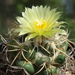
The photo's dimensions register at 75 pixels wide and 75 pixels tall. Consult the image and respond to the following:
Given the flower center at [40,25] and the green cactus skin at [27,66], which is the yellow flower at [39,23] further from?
the green cactus skin at [27,66]

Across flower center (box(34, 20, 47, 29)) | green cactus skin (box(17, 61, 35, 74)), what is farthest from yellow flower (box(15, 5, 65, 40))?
green cactus skin (box(17, 61, 35, 74))

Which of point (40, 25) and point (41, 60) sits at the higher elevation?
point (40, 25)

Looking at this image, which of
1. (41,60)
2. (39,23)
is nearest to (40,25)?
(39,23)

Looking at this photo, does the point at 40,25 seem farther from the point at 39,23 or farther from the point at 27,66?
the point at 27,66

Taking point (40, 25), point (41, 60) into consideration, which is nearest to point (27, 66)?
point (41, 60)

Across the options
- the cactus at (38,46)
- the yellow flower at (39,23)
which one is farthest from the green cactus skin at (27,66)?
the yellow flower at (39,23)

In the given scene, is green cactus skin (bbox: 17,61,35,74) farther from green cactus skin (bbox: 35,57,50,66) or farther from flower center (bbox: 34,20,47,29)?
flower center (bbox: 34,20,47,29)

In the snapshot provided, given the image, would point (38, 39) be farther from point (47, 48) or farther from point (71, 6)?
point (71, 6)
